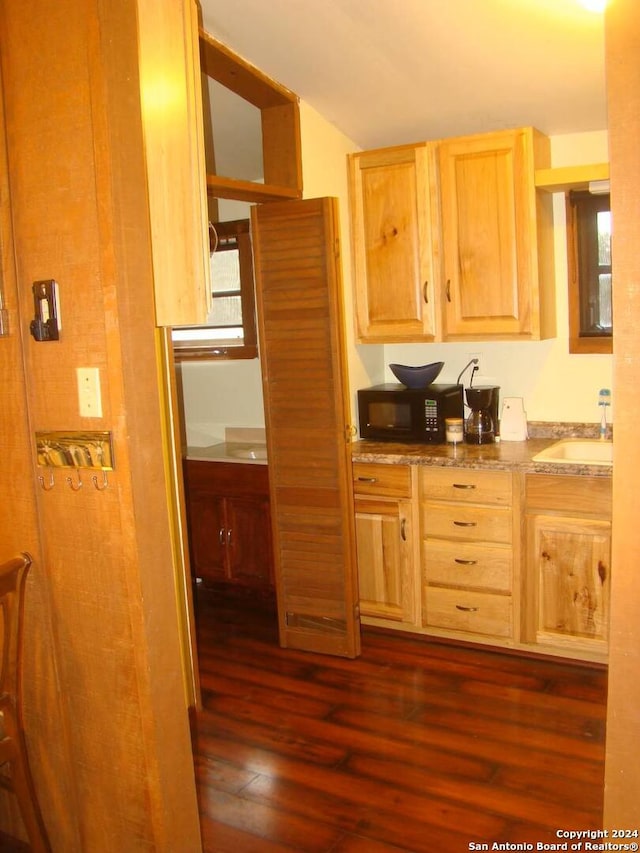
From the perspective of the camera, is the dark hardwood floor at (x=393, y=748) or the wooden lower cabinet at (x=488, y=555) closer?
the dark hardwood floor at (x=393, y=748)

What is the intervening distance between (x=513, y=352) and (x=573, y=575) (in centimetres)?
120

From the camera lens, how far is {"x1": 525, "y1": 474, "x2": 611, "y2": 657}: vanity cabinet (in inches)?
122

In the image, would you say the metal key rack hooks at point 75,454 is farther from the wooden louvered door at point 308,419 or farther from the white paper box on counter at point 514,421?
Result: the white paper box on counter at point 514,421

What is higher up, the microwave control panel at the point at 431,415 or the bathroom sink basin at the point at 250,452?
the microwave control panel at the point at 431,415

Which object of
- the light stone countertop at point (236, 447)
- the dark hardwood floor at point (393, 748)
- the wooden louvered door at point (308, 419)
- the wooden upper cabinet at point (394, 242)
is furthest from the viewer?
the light stone countertop at point (236, 447)

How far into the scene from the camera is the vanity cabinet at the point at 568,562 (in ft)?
10.2

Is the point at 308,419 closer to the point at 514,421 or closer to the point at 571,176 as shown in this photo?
the point at 514,421

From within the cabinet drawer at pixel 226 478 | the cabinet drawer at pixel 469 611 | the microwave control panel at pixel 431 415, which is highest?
the microwave control panel at pixel 431 415

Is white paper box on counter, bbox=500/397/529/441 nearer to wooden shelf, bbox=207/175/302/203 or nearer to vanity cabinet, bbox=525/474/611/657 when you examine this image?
vanity cabinet, bbox=525/474/611/657

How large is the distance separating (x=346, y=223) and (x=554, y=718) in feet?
7.85

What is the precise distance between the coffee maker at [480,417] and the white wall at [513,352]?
0.21 metres

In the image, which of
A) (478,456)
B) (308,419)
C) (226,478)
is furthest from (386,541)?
(226,478)

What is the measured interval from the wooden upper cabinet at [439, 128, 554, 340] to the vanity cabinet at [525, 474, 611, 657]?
752 millimetres

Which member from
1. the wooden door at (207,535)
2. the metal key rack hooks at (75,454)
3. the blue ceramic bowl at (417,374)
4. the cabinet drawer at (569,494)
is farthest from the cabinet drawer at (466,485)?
the metal key rack hooks at (75,454)
